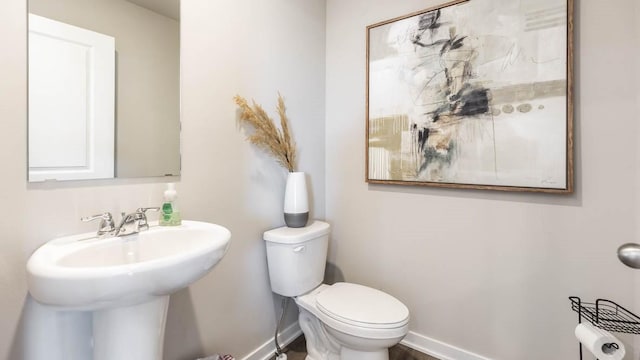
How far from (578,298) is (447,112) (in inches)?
39.7

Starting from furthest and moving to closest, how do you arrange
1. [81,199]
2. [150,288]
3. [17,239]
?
1. [81,199]
2. [17,239]
3. [150,288]

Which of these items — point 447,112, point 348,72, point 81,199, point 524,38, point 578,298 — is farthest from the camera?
point 348,72

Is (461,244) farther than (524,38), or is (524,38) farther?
(461,244)

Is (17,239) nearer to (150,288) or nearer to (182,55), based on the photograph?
(150,288)

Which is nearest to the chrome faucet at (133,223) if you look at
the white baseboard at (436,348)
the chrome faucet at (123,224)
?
the chrome faucet at (123,224)

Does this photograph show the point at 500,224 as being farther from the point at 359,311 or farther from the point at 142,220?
the point at 142,220

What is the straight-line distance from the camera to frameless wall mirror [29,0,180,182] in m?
0.94

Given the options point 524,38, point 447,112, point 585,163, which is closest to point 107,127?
point 447,112

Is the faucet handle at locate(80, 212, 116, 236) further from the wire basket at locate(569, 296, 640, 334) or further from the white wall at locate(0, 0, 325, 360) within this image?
the wire basket at locate(569, 296, 640, 334)

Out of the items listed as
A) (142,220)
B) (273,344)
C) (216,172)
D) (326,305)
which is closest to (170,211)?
(142,220)

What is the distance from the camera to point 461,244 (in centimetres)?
162

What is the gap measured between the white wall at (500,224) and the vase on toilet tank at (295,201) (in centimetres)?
44

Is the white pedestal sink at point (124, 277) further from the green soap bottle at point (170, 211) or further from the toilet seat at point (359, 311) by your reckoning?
the toilet seat at point (359, 311)

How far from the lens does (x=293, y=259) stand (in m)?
1.56
